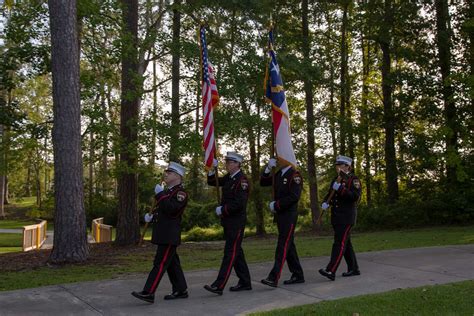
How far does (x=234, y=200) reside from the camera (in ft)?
24.9

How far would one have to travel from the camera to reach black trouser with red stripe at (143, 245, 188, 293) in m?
6.99

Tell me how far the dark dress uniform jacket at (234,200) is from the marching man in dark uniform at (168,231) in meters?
Result: 0.68

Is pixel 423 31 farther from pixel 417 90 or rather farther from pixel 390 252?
pixel 390 252

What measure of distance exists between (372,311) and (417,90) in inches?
694

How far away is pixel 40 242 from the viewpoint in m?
22.0

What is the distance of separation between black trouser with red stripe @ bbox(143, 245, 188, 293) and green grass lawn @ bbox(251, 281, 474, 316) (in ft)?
4.58

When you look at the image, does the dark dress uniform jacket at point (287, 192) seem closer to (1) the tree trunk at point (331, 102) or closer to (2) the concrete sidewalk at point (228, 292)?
(2) the concrete sidewalk at point (228, 292)

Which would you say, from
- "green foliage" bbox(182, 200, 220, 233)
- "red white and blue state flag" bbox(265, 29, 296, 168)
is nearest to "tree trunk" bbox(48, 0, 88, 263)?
"red white and blue state flag" bbox(265, 29, 296, 168)

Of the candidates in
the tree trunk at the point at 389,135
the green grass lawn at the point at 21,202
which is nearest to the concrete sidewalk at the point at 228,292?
the tree trunk at the point at 389,135

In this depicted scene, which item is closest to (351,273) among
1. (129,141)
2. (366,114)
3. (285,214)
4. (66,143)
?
(285,214)

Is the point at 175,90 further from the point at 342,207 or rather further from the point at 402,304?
the point at 402,304

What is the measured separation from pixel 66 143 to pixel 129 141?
15.9 ft

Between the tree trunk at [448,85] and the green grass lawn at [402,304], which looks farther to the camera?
the tree trunk at [448,85]

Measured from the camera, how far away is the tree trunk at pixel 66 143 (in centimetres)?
1092
